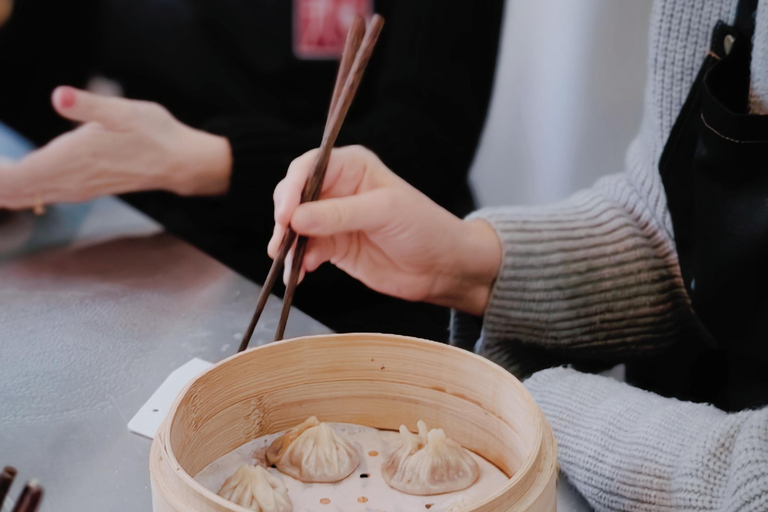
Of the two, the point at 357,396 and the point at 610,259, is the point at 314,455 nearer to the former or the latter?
the point at 357,396

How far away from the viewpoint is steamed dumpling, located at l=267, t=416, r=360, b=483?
706 mm

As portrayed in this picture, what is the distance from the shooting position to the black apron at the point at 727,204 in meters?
0.90

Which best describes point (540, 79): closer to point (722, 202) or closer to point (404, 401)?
point (722, 202)

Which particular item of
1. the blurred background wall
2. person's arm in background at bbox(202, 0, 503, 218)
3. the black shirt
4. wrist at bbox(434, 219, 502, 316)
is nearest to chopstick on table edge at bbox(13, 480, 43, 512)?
wrist at bbox(434, 219, 502, 316)

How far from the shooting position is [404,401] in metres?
0.76

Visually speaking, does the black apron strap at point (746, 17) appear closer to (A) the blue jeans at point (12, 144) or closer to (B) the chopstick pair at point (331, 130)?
(B) the chopstick pair at point (331, 130)

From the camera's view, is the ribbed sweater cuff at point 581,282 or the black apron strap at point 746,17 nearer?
the black apron strap at point 746,17

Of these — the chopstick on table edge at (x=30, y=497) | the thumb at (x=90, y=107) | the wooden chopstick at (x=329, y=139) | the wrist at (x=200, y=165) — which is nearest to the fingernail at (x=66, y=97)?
the thumb at (x=90, y=107)

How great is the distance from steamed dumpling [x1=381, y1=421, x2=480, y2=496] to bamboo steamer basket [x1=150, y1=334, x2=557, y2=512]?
0.11 feet

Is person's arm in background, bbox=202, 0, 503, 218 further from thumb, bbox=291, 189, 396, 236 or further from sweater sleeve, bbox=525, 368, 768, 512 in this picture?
sweater sleeve, bbox=525, 368, 768, 512

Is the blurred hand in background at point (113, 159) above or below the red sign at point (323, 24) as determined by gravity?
below

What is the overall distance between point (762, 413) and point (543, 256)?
0.50m

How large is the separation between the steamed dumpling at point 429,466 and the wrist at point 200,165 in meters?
1.05

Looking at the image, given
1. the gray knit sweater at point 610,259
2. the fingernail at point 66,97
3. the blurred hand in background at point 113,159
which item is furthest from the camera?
the blurred hand in background at point 113,159
